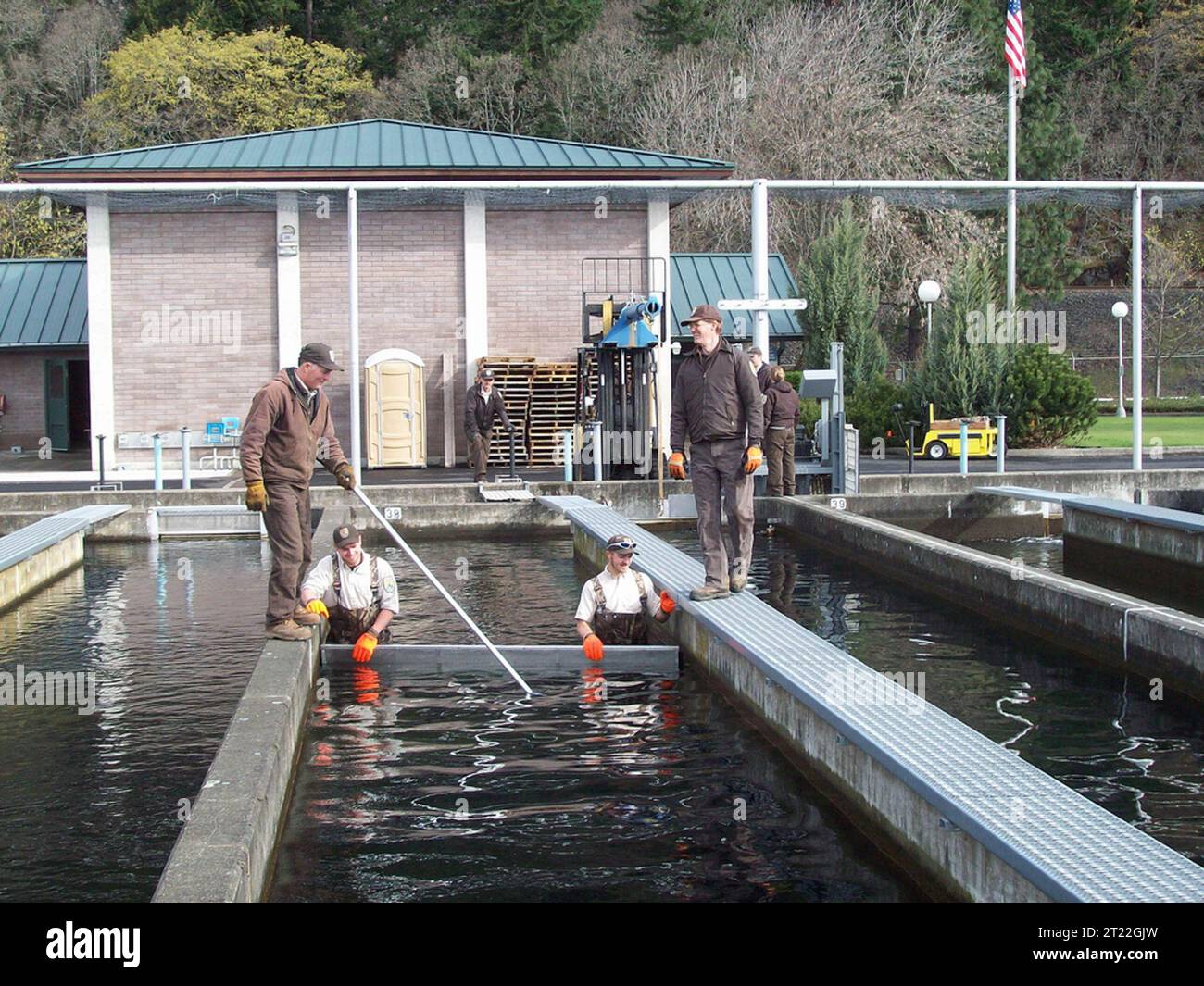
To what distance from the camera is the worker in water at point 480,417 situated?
23.4 metres

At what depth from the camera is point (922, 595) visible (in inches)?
597

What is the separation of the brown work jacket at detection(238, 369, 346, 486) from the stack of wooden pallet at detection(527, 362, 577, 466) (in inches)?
720

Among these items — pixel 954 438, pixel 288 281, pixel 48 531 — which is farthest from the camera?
pixel 954 438

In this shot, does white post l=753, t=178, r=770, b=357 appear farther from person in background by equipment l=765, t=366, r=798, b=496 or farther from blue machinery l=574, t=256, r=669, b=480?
blue machinery l=574, t=256, r=669, b=480

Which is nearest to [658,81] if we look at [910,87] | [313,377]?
[910,87]

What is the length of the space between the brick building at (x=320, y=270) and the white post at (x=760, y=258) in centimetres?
737

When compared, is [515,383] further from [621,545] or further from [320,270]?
[621,545]

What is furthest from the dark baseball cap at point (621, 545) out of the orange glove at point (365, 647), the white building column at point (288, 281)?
the white building column at point (288, 281)

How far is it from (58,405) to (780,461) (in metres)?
21.4

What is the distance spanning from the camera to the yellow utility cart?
31.1m

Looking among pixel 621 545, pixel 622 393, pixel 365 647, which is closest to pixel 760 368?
pixel 622 393

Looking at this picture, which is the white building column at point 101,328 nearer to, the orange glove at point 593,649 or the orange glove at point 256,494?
the orange glove at point 256,494

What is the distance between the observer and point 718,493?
12.2m

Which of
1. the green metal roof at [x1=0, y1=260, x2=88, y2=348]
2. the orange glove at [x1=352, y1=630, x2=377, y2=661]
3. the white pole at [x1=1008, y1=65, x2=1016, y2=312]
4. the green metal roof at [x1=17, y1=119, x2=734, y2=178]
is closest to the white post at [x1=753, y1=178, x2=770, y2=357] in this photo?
the green metal roof at [x1=17, y1=119, x2=734, y2=178]
